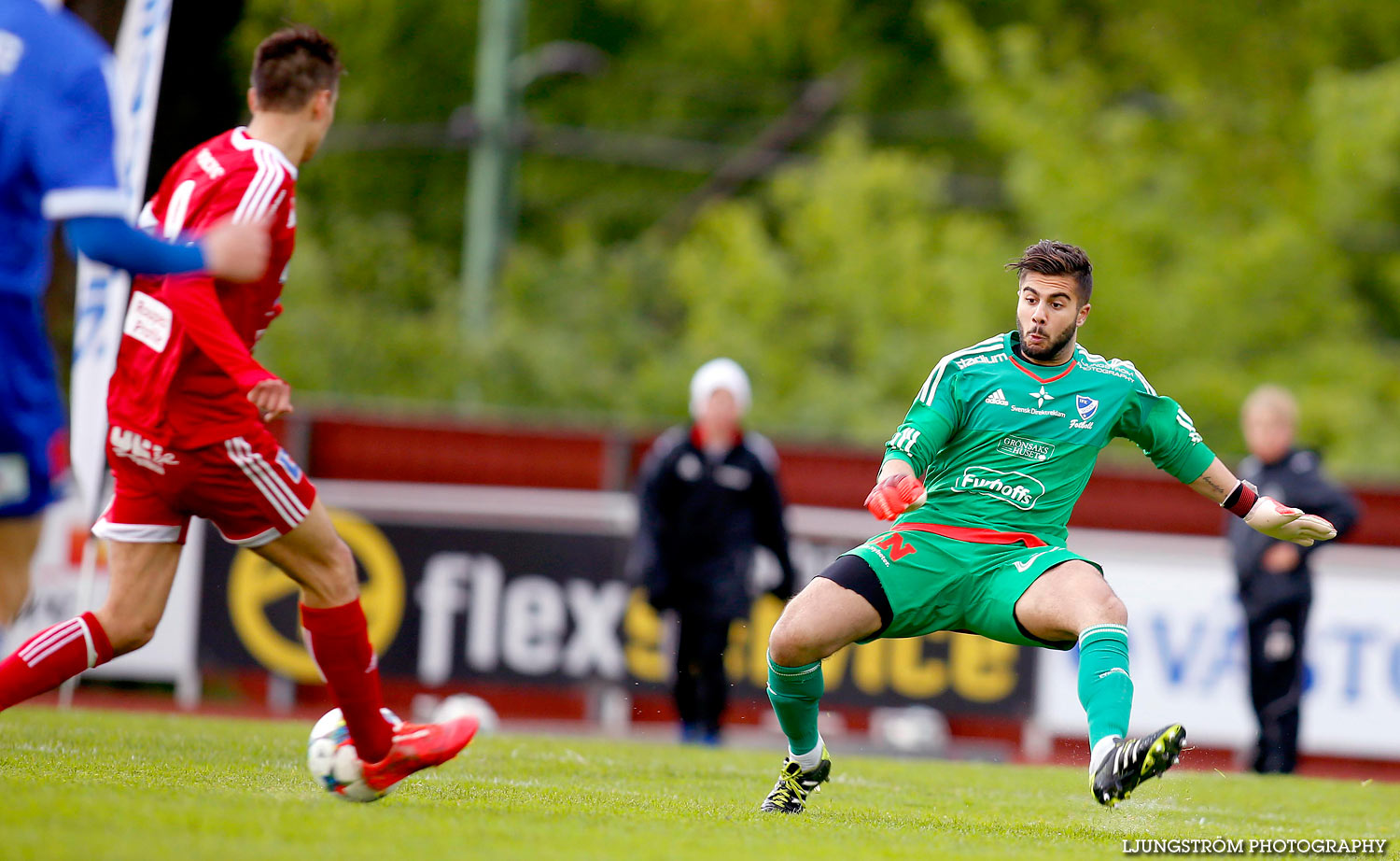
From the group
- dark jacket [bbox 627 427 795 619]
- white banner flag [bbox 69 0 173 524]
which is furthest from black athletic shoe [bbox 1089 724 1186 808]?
white banner flag [bbox 69 0 173 524]

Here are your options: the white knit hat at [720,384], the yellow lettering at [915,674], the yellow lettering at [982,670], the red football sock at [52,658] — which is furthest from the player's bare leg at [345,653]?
the yellow lettering at [982,670]

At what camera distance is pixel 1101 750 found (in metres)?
5.20

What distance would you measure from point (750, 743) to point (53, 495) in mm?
8601

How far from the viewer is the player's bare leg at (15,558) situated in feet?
14.3

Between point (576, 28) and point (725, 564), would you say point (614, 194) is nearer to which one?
point (576, 28)

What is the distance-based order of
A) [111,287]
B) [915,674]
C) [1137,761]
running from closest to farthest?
[1137,761]
[111,287]
[915,674]

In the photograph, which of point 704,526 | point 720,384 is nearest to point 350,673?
point 704,526

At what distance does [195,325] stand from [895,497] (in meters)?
2.24

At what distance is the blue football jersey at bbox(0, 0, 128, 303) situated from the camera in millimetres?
4137

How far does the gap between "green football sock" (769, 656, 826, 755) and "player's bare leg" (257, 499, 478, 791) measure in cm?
113

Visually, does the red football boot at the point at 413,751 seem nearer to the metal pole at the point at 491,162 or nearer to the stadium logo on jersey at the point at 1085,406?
the stadium logo on jersey at the point at 1085,406

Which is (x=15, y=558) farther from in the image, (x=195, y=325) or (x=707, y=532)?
(x=707, y=532)

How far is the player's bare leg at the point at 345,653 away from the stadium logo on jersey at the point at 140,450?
411mm

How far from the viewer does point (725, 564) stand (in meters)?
10.2
